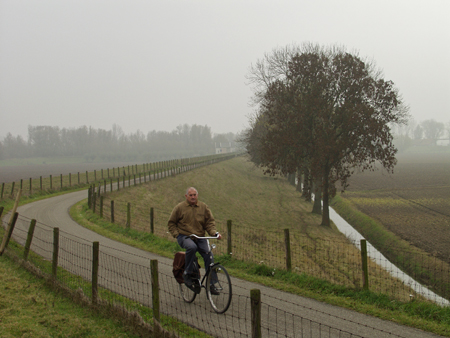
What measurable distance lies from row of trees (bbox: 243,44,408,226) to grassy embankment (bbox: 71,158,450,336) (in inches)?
180

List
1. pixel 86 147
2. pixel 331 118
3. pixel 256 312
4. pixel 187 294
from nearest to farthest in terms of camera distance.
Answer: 1. pixel 256 312
2. pixel 187 294
3. pixel 331 118
4. pixel 86 147

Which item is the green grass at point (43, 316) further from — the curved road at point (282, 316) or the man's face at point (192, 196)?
the man's face at point (192, 196)

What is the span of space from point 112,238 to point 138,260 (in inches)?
152

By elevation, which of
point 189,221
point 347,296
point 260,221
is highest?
→ point 189,221

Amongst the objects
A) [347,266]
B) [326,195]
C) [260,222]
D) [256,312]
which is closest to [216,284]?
[256,312]

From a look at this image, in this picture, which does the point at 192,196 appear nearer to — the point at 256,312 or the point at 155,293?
the point at 155,293

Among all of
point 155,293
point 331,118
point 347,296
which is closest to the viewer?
point 155,293

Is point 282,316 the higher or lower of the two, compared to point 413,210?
higher

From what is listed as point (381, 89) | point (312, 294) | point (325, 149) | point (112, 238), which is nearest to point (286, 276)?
point (312, 294)

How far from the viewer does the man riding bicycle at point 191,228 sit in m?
6.68

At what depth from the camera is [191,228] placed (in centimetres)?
674

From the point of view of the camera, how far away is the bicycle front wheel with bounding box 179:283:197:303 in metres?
6.93

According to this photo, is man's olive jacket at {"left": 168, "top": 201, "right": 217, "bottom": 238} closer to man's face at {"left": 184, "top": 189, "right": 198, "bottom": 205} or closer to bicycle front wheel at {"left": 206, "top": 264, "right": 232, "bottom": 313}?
man's face at {"left": 184, "top": 189, "right": 198, "bottom": 205}

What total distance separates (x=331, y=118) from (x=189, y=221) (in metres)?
19.8
